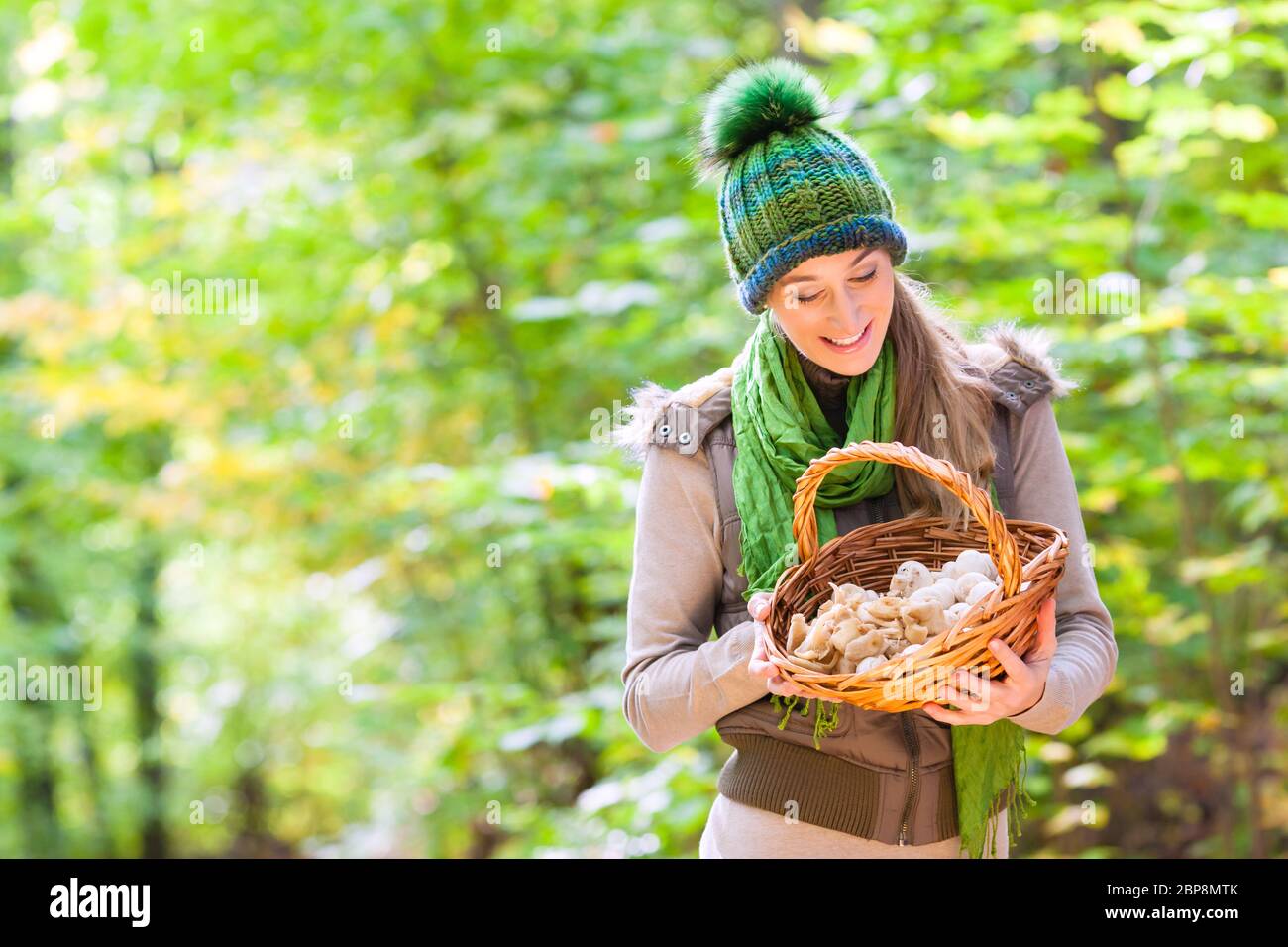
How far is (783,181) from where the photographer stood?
175cm

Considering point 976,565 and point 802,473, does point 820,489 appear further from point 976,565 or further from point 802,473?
point 976,565

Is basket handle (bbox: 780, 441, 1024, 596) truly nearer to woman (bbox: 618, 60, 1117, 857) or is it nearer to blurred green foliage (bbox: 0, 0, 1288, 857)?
woman (bbox: 618, 60, 1117, 857)

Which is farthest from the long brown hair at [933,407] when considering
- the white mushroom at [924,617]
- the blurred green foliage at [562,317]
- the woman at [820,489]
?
the blurred green foliage at [562,317]

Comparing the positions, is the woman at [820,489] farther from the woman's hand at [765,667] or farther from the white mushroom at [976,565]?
the white mushroom at [976,565]

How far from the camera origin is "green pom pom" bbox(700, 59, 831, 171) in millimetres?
1804

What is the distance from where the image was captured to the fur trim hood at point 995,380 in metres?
1.82

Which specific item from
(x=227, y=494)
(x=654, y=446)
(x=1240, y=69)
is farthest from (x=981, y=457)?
(x=227, y=494)

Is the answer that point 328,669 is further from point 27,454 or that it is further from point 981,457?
point 981,457

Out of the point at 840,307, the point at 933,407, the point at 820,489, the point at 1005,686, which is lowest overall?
the point at 1005,686

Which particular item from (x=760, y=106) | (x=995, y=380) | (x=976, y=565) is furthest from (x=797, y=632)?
(x=760, y=106)

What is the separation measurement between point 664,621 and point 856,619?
0.92 ft

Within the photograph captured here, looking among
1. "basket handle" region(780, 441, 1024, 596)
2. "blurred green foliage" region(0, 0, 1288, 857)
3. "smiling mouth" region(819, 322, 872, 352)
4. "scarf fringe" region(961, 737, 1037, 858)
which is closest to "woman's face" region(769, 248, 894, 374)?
"smiling mouth" region(819, 322, 872, 352)

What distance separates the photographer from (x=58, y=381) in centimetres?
623

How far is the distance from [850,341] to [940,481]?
0.83 ft
